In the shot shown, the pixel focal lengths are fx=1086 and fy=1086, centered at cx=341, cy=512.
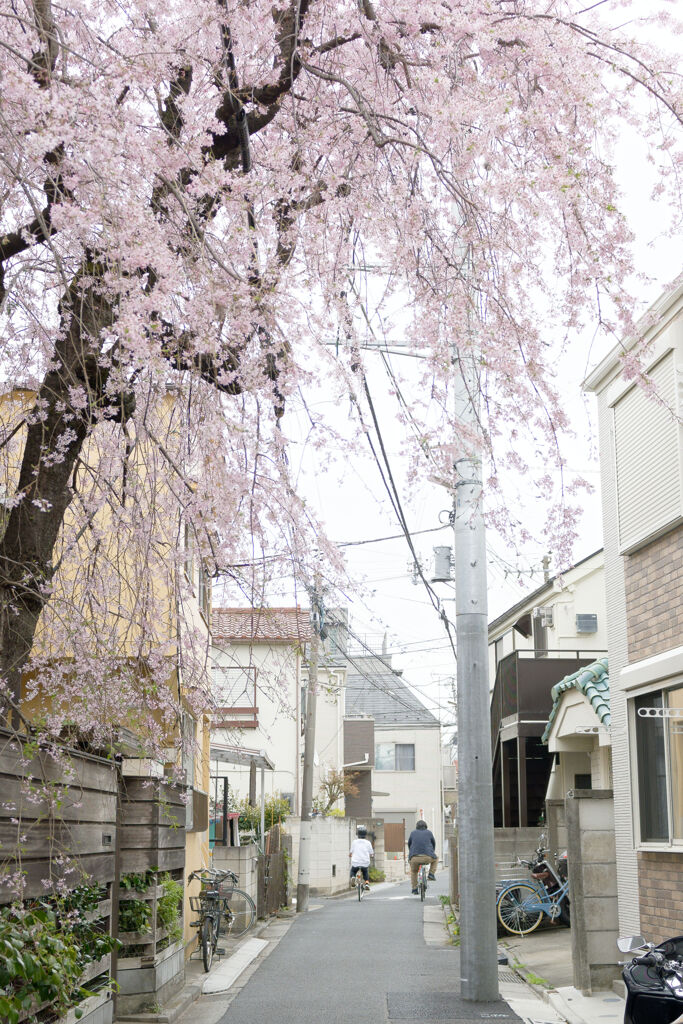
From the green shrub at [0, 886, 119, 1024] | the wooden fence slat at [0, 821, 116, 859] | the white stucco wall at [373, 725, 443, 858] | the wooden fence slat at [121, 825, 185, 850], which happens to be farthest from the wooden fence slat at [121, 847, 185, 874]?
the white stucco wall at [373, 725, 443, 858]

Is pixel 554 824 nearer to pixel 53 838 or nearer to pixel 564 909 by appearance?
pixel 564 909

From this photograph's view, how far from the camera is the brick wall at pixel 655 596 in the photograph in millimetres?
9930

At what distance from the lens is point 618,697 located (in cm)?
1141

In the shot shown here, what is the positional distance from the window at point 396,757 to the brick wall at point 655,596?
42.9 metres

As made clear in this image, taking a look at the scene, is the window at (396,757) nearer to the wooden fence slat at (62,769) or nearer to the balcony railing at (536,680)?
the balcony railing at (536,680)

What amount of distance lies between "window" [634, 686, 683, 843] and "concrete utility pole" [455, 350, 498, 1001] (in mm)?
1682

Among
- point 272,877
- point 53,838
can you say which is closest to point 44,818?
point 53,838

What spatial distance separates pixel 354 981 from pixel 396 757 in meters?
40.5

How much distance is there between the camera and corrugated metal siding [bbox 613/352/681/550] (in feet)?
33.2

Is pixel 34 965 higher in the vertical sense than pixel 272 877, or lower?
higher

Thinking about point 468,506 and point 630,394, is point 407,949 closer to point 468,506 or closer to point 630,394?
point 468,506

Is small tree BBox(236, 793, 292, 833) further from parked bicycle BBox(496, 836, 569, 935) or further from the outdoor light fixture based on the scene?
the outdoor light fixture

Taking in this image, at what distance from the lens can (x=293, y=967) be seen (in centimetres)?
1431

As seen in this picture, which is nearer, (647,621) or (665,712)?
(665,712)
